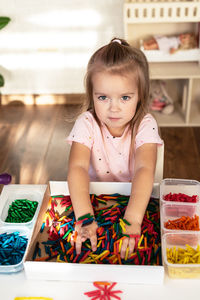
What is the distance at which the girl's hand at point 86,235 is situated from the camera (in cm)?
99

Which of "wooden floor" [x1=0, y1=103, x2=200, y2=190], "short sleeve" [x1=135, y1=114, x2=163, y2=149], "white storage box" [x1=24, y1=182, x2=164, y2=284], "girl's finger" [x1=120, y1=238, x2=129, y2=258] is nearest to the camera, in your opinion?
"white storage box" [x1=24, y1=182, x2=164, y2=284]

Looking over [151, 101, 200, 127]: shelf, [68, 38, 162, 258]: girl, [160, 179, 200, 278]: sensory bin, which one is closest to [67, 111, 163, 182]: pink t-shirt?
[68, 38, 162, 258]: girl

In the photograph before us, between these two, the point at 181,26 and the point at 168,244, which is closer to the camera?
the point at 168,244

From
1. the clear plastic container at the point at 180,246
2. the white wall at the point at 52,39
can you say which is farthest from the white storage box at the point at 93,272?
the white wall at the point at 52,39

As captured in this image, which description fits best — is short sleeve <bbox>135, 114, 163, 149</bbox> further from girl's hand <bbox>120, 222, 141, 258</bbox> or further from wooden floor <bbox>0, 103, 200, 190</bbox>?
wooden floor <bbox>0, 103, 200, 190</bbox>

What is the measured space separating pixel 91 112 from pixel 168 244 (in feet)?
2.17

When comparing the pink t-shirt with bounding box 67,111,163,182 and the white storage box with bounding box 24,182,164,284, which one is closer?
the white storage box with bounding box 24,182,164,284

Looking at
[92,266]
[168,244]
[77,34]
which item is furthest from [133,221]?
[77,34]

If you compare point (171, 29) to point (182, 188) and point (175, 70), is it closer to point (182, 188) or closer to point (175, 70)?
point (175, 70)

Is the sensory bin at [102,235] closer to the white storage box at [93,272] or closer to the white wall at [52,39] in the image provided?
the white storage box at [93,272]

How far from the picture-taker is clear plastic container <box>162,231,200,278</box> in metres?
0.88

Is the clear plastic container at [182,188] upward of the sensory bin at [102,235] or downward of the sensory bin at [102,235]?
upward

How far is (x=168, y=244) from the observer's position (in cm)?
99

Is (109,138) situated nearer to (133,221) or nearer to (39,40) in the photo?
(133,221)
